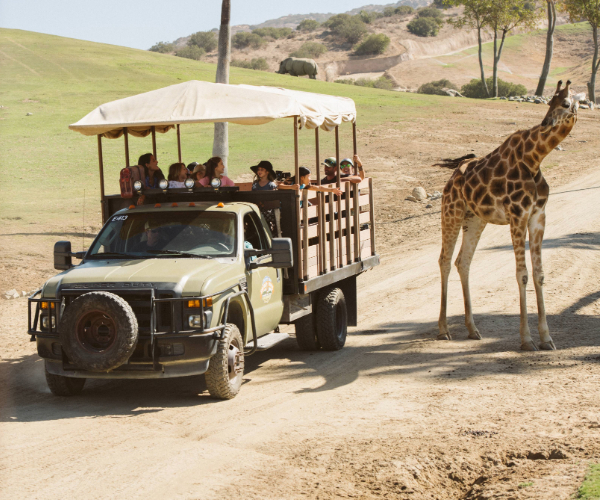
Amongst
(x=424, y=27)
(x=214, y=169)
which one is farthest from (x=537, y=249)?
(x=424, y=27)

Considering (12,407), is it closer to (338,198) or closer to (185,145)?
(338,198)

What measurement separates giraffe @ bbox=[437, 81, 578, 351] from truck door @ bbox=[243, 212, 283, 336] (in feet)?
9.19

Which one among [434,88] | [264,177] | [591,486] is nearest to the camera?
[591,486]

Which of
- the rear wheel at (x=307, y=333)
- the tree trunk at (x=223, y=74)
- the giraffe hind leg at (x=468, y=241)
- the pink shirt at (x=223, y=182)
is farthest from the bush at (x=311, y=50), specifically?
the rear wheel at (x=307, y=333)

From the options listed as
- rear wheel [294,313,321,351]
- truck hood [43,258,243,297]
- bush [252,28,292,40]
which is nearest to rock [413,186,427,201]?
rear wheel [294,313,321,351]

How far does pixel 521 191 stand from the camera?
32.2 ft

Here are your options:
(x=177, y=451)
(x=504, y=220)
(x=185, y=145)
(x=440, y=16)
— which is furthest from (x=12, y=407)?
(x=440, y=16)

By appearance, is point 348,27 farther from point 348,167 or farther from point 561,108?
point 561,108

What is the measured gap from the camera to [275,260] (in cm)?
789

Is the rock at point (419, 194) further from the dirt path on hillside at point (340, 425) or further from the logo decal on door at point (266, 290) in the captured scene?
the logo decal on door at point (266, 290)

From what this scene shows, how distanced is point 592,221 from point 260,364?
1183 centimetres

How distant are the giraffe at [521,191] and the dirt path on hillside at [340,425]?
1.76 feet

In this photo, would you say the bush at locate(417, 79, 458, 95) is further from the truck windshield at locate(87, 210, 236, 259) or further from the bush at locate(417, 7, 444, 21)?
the truck windshield at locate(87, 210, 236, 259)

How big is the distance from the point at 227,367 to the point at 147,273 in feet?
3.98
